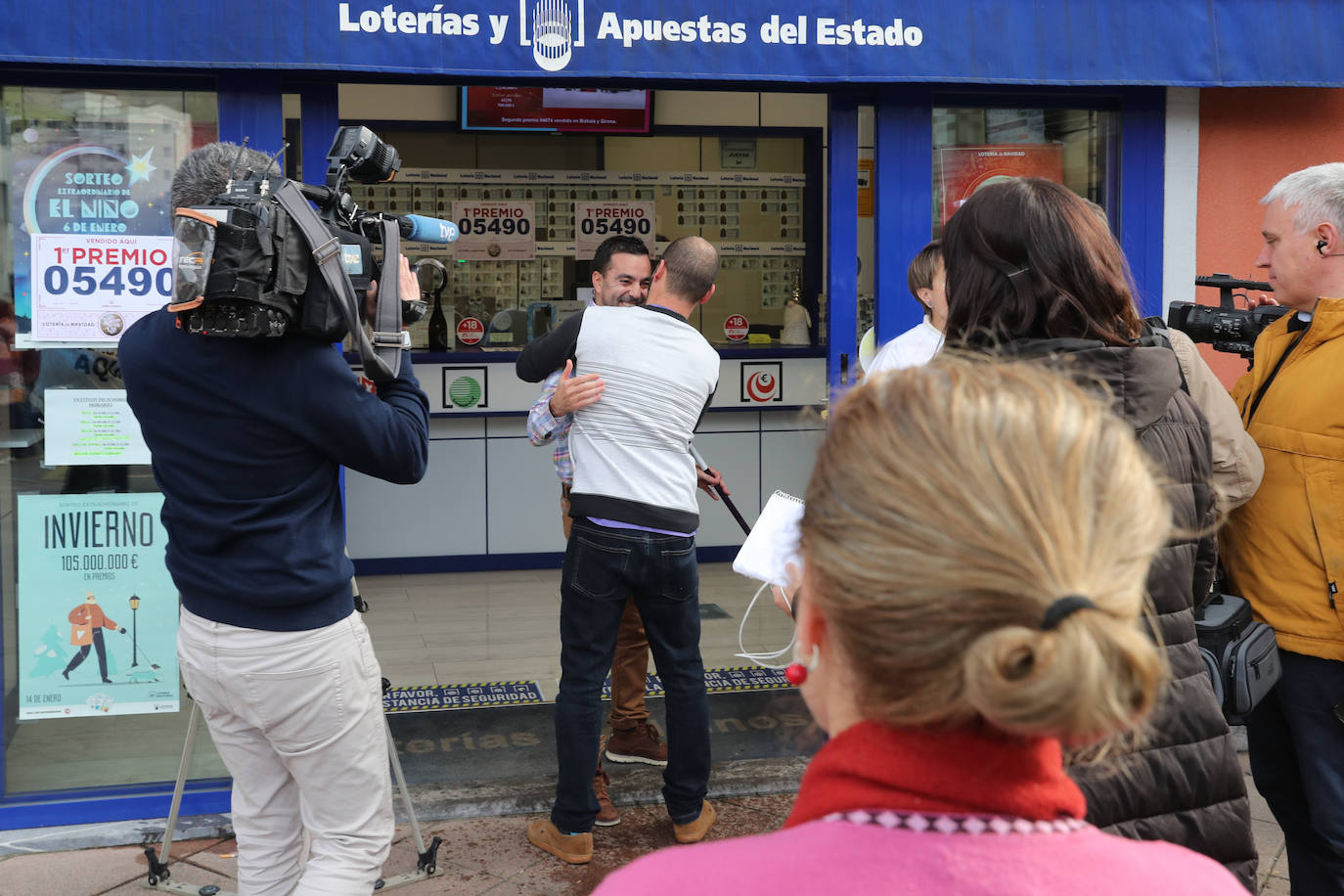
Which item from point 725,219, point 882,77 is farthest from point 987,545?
point 725,219

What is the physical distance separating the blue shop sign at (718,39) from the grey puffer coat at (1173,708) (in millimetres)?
2518

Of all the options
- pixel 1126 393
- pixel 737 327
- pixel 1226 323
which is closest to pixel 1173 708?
pixel 1126 393

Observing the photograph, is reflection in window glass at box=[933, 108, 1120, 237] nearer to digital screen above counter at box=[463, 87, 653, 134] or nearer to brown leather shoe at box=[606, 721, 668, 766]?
brown leather shoe at box=[606, 721, 668, 766]

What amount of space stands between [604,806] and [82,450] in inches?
77.6

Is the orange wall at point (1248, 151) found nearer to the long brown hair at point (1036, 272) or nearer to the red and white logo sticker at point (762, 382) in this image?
the long brown hair at point (1036, 272)

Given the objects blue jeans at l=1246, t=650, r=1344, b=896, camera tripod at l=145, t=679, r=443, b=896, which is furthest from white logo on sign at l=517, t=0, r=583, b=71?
blue jeans at l=1246, t=650, r=1344, b=896

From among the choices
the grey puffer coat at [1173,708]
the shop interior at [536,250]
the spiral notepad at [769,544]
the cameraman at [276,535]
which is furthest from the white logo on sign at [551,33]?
the grey puffer coat at [1173,708]

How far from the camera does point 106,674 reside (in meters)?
4.00

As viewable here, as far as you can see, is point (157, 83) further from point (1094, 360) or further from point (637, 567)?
point (1094, 360)

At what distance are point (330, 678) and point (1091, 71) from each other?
10.8ft

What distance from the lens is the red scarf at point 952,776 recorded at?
2.98 ft

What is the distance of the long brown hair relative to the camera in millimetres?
1854

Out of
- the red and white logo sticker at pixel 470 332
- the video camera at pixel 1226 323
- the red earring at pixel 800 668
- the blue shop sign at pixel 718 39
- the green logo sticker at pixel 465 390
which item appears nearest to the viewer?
the red earring at pixel 800 668

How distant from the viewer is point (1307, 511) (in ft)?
8.48
